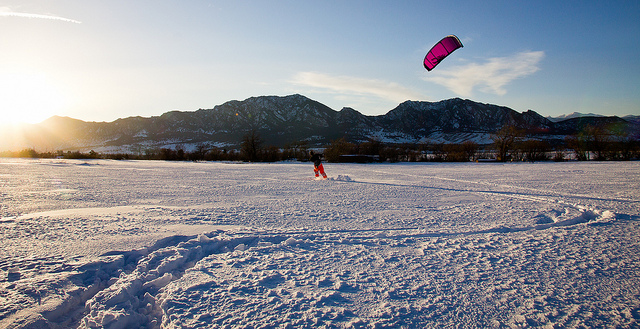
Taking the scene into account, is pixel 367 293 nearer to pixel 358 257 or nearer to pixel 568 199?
pixel 358 257

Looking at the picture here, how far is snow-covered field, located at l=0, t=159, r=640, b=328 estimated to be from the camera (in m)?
2.41

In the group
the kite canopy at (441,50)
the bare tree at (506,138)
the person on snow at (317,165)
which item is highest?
the kite canopy at (441,50)

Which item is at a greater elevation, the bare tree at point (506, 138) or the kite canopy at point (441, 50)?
the kite canopy at point (441, 50)

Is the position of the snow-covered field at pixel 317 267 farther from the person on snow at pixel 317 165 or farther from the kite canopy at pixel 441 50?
the kite canopy at pixel 441 50

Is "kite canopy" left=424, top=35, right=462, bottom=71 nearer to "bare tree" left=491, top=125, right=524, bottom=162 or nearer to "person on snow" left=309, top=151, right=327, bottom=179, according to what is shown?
"person on snow" left=309, top=151, right=327, bottom=179

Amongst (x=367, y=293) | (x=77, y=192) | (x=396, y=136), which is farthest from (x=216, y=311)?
(x=396, y=136)

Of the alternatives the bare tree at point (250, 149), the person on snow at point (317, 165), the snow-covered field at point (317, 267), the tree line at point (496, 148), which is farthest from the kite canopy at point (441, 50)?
the bare tree at point (250, 149)

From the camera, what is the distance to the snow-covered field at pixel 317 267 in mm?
2406

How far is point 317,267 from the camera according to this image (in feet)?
10.9

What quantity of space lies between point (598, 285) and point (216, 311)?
11.9 feet

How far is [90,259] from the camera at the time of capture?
3.47 m

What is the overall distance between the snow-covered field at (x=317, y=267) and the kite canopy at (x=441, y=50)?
845 cm

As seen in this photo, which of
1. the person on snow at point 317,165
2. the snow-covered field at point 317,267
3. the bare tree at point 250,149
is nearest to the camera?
the snow-covered field at point 317,267

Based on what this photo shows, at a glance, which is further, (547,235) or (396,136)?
(396,136)
